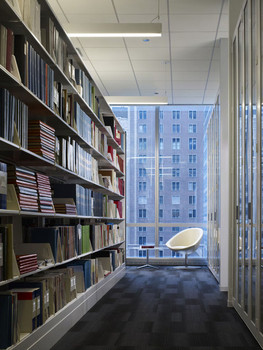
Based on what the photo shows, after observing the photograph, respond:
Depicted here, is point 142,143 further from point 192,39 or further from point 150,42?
point 192,39

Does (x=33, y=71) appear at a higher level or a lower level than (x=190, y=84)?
lower

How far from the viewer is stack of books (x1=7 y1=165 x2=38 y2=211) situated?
3053 mm

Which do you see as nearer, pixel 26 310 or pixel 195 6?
pixel 26 310

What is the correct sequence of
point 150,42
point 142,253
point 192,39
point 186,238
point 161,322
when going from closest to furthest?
point 161,322 → point 192,39 → point 150,42 → point 186,238 → point 142,253

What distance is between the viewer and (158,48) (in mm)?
7297

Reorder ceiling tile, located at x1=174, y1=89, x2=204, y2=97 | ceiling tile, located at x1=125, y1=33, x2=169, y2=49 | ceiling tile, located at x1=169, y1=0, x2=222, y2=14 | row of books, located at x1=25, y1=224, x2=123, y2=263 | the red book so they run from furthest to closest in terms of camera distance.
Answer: ceiling tile, located at x1=174, y1=89, x2=204, y2=97
ceiling tile, located at x1=125, y1=33, x2=169, y2=49
ceiling tile, located at x1=169, y1=0, x2=222, y2=14
row of books, located at x1=25, y1=224, x2=123, y2=263
the red book

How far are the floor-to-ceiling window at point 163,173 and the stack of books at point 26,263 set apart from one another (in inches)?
298

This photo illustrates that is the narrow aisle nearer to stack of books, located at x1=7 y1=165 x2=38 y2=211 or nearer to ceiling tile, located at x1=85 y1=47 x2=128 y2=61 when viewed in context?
stack of books, located at x1=7 y1=165 x2=38 y2=211

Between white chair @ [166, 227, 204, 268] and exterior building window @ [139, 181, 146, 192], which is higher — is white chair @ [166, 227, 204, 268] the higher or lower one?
the lower one

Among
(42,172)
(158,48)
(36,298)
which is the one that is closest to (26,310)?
(36,298)

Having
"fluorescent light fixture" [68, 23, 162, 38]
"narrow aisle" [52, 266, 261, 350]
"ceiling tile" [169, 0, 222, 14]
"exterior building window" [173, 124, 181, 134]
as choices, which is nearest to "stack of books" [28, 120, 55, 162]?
"narrow aisle" [52, 266, 261, 350]

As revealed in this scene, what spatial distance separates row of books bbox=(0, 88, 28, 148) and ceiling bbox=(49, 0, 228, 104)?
2.44m

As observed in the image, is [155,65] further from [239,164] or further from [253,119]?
[253,119]

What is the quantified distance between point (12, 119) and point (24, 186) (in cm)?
52
